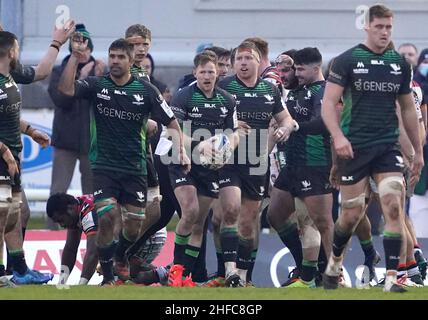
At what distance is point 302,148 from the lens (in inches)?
703

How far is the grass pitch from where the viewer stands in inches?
586

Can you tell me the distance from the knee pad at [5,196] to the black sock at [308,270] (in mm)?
3447

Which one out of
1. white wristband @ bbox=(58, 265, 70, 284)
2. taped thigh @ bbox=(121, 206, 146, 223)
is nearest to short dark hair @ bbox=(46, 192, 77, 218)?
white wristband @ bbox=(58, 265, 70, 284)

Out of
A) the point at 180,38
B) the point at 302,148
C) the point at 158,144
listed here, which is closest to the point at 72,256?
the point at 158,144

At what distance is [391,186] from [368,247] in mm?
3059

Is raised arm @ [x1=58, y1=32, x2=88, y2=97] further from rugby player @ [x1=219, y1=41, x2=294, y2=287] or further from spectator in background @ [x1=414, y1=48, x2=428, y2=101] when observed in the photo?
spectator in background @ [x1=414, y1=48, x2=428, y2=101]

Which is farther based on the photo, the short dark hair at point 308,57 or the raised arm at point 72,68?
the short dark hair at point 308,57

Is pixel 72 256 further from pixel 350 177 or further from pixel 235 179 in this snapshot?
pixel 350 177

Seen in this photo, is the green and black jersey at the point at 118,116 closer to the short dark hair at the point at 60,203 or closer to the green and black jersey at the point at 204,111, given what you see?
the green and black jersey at the point at 204,111

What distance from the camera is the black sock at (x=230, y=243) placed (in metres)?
17.3

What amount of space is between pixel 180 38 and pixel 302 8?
2002mm

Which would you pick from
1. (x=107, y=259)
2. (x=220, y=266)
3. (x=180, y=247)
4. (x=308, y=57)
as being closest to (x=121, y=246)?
(x=107, y=259)

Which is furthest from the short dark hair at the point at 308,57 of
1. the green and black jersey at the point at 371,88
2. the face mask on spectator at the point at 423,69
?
the face mask on spectator at the point at 423,69

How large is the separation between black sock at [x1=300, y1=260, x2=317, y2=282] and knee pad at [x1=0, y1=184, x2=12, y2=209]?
3.45 m
